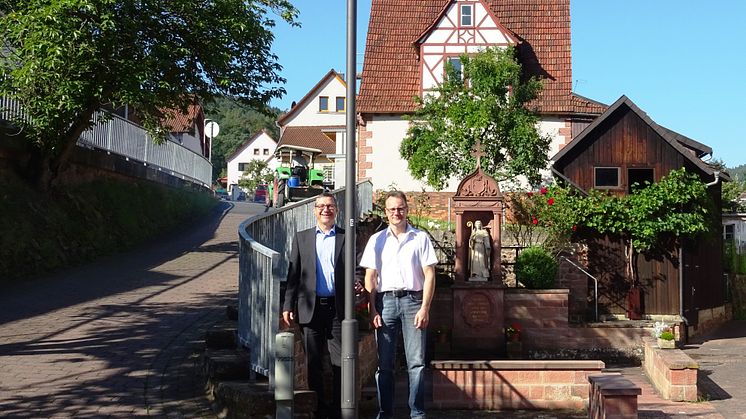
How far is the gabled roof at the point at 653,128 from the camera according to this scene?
2144 centimetres

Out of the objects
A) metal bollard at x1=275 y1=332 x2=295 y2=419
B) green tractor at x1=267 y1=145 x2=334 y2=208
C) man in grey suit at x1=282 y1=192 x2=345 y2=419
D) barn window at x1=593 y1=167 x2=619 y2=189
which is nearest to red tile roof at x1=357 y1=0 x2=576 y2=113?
green tractor at x1=267 y1=145 x2=334 y2=208

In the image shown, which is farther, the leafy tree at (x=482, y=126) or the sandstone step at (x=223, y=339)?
the leafy tree at (x=482, y=126)

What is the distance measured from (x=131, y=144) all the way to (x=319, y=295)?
19.3 meters

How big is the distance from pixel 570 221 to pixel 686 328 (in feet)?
13.8

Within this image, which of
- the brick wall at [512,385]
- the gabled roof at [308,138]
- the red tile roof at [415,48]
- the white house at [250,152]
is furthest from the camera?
the white house at [250,152]

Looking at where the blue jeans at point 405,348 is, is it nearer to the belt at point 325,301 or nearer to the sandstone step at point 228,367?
the belt at point 325,301

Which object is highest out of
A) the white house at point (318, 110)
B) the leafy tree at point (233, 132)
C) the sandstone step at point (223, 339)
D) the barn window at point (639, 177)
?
the leafy tree at point (233, 132)

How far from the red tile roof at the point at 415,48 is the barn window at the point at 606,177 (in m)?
7.59

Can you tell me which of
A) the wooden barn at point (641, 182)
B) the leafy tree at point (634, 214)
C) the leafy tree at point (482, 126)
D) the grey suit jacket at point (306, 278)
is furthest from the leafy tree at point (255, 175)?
the grey suit jacket at point (306, 278)

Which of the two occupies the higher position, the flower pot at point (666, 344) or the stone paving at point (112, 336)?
the stone paving at point (112, 336)

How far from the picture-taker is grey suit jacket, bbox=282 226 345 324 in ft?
23.4

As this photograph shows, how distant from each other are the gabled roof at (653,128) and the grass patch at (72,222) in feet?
36.7

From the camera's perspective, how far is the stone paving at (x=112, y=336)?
811 cm

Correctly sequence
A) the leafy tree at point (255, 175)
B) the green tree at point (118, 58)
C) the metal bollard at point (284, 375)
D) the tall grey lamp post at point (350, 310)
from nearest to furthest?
the metal bollard at point (284, 375)
the tall grey lamp post at point (350, 310)
the green tree at point (118, 58)
the leafy tree at point (255, 175)
